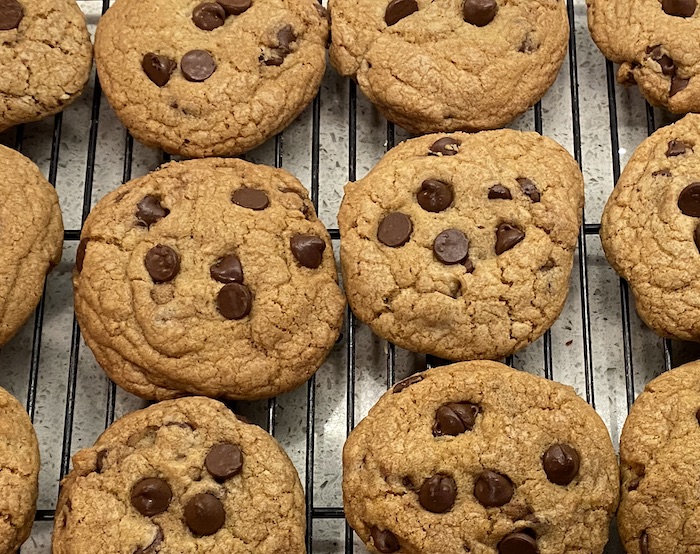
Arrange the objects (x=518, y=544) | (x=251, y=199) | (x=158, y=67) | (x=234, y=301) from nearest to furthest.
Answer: (x=518, y=544), (x=234, y=301), (x=251, y=199), (x=158, y=67)

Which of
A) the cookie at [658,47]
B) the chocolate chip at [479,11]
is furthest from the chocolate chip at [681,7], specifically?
the chocolate chip at [479,11]

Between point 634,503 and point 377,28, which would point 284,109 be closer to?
point 377,28

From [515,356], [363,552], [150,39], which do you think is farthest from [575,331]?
[150,39]

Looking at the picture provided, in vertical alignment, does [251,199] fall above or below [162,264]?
above

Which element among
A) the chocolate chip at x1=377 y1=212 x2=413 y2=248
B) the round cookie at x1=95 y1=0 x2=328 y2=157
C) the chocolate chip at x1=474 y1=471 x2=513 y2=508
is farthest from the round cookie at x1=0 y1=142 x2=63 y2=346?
the chocolate chip at x1=474 y1=471 x2=513 y2=508

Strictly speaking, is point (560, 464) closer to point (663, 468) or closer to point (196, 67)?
point (663, 468)

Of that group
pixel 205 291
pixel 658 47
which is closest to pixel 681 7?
pixel 658 47

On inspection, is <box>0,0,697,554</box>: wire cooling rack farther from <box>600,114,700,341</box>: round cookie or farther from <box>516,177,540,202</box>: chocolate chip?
<box>516,177,540,202</box>: chocolate chip
